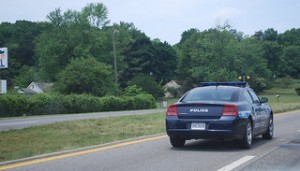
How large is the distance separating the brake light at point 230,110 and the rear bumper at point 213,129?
101mm

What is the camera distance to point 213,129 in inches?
445

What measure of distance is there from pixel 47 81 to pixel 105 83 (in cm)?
3326

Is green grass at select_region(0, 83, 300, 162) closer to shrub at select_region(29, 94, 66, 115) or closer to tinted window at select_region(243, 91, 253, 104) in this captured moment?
tinted window at select_region(243, 91, 253, 104)

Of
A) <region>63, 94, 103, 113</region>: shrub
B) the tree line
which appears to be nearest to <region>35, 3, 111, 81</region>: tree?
the tree line

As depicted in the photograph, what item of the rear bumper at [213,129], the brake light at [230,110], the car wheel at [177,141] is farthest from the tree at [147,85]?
the brake light at [230,110]

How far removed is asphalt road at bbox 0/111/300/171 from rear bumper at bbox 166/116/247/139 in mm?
Answer: 392

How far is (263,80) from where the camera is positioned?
4026 inches

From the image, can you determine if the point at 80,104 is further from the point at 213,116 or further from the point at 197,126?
the point at 213,116

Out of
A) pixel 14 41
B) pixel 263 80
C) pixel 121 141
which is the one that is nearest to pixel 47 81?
pixel 14 41

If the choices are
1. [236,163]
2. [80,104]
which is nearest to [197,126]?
[236,163]

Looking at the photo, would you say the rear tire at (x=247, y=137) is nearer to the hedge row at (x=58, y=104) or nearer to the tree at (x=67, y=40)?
the hedge row at (x=58, y=104)

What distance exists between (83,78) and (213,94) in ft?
151

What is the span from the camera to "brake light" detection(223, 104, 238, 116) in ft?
37.1

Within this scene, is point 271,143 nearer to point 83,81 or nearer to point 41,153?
point 41,153
